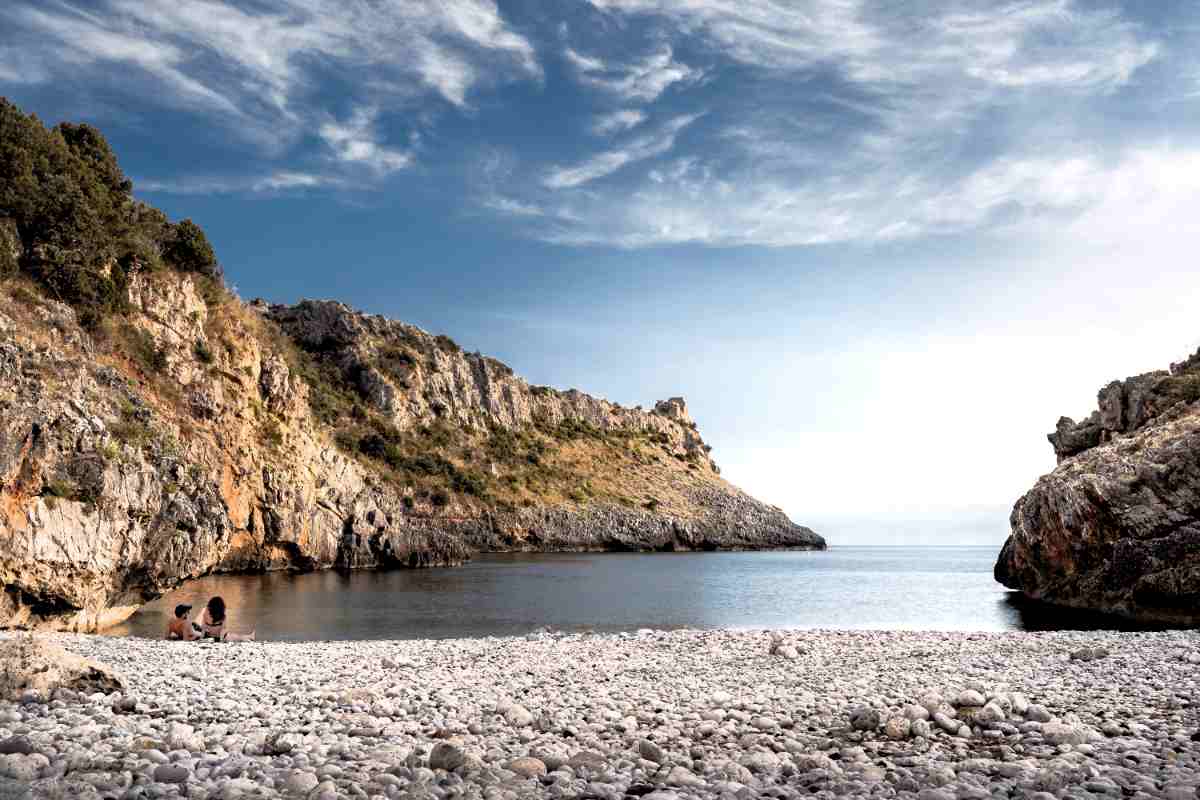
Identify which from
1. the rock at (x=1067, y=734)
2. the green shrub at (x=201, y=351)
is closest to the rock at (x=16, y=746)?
the rock at (x=1067, y=734)

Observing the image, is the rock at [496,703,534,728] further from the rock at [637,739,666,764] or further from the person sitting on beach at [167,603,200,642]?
the person sitting on beach at [167,603,200,642]

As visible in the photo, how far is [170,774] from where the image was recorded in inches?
278

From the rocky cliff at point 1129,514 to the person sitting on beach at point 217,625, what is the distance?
31885 mm

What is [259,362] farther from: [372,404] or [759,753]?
[759,753]

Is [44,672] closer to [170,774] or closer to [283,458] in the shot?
[170,774]

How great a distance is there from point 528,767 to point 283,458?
6279cm

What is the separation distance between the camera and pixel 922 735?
942 centimetres

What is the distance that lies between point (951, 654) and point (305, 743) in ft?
50.5

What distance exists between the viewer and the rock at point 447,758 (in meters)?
7.85

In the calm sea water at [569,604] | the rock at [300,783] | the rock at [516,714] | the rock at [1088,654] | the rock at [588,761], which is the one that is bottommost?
the calm sea water at [569,604]

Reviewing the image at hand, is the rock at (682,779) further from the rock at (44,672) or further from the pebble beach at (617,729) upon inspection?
the rock at (44,672)

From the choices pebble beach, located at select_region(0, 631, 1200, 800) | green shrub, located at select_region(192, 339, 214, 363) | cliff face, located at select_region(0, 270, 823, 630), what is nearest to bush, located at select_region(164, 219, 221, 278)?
cliff face, located at select_region(0, 270, 823, 630)

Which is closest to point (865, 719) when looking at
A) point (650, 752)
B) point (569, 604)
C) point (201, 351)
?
point (650, 752)

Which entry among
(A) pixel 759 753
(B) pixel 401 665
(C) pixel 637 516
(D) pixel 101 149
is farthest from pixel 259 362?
(C) pixel 637 516
